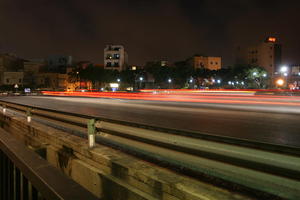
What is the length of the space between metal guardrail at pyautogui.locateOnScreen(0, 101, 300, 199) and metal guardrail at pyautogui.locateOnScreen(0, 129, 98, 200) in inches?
110

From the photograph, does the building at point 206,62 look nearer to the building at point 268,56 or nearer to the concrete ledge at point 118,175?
the building at point 268,56

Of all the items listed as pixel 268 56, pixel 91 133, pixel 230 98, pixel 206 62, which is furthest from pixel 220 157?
pixel 206 62

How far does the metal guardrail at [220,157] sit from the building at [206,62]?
3846 inches

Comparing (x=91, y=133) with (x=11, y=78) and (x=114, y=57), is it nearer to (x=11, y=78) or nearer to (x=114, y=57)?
(x=11, y=78)

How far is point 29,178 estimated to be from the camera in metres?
2.22

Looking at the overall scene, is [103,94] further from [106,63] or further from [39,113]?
[106,63]

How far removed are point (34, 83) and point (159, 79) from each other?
42.8 m

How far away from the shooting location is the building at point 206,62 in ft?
336

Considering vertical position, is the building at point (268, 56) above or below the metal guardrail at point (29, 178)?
above

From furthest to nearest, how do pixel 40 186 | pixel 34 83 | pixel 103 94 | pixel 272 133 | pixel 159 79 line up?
pixel 34 83 < pixel 159 79 < pixel 103 94 < pixel 272 133 < pixel 40 186

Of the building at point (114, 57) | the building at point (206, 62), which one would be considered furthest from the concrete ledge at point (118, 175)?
the building at point (206, 62)

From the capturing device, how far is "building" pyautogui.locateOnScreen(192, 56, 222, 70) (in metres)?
102

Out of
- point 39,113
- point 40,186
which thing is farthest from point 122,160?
point 39,113

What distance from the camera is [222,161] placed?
4969 mm
